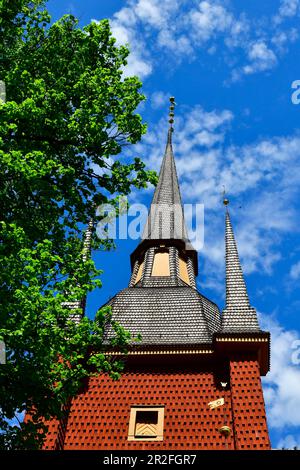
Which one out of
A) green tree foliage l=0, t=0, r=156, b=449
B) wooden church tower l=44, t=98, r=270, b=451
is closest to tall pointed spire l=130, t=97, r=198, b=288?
wooden church tower l=44, t=98, r=270, b=451

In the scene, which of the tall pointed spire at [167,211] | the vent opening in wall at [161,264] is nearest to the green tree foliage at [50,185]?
the vent opening in wall at [161,264]

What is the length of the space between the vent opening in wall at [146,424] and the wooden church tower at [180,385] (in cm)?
2

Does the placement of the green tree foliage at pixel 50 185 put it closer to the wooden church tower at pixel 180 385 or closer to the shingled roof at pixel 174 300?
the wooden church tower at pixel 180 385

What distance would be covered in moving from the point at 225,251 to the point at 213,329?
10.5 ft

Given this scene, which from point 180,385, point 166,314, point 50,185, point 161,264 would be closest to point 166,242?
point 161,264

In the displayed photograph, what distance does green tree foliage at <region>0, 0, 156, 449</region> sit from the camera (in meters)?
6.65

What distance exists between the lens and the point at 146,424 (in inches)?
459

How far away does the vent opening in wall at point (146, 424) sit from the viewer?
1142cm

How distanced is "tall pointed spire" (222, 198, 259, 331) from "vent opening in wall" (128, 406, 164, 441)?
2.68 m

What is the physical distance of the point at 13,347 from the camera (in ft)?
21.5

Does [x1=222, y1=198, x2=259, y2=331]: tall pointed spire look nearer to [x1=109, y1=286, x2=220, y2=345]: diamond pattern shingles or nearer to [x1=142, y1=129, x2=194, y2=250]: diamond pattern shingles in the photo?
[x1=109, y1=286, x2=220, y2=345]: diamond pattern shingles

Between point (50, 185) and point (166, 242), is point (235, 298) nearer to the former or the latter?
point (166, 242)

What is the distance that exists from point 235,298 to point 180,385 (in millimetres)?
3200

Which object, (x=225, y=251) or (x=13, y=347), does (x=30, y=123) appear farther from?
(x=225, y=251)
